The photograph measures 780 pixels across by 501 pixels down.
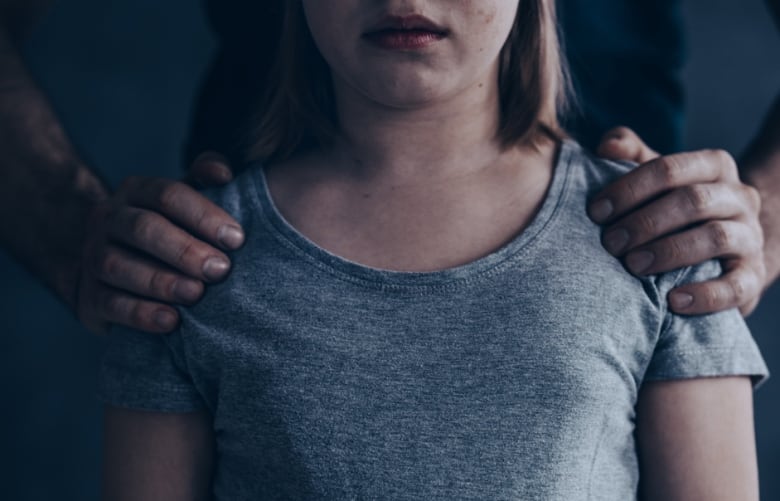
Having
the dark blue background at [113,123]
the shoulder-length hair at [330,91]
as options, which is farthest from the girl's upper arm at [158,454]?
the dark blue background at [113,123]

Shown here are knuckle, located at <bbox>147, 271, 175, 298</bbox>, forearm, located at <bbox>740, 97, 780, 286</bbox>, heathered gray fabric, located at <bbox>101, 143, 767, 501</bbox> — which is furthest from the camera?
forearm, located at <bbox>740, 97, 780, 286</bbox>

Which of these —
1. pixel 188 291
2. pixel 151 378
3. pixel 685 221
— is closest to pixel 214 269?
pixel 188 291

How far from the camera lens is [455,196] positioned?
95 centimetres

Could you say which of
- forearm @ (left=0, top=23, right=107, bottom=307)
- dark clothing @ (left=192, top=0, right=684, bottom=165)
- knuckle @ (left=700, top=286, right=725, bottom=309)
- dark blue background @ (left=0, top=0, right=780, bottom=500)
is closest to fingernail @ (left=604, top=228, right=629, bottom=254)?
knuckle @ (left=700, top=286, right=725, bottom=309)

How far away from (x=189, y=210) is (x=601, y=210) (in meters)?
0.48

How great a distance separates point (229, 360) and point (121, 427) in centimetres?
18

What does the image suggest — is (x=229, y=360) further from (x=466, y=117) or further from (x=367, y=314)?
(x=466, y=117)

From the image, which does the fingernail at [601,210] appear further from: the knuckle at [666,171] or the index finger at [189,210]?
the index finger at [189,210]

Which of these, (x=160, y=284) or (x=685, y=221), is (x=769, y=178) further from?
(x=160, y=284)

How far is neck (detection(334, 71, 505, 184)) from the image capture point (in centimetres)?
96

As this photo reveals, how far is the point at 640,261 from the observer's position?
2.91 feet

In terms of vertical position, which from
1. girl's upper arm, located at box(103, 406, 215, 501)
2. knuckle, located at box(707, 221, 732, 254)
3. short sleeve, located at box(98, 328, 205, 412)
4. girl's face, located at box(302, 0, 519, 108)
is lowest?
girl's upper arm, located at box(103, 406, 215, 501)

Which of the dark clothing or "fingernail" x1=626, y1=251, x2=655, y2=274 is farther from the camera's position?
the dark clothing

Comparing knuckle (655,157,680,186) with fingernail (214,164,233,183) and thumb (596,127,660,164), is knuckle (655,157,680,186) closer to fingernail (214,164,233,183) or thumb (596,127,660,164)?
thumb (596,127,660,164)
